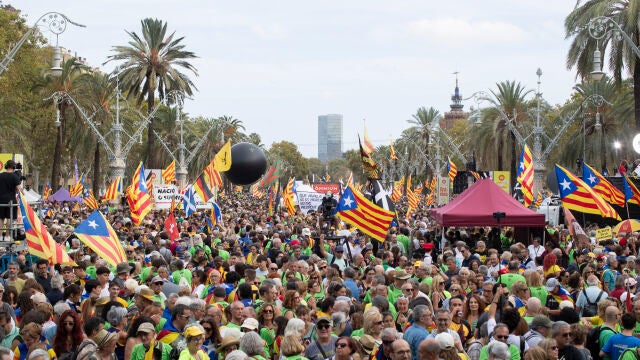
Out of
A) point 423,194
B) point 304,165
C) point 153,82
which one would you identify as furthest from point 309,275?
point 304,165

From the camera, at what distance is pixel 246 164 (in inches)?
1182

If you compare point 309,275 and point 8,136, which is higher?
point 8,136

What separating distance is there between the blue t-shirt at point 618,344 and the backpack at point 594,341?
0.79 ft

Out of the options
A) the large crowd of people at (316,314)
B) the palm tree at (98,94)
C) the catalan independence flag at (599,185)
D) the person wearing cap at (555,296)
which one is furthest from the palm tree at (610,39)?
the palm tree at (98,94)

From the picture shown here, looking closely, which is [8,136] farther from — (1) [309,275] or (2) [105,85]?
(1) [309,275]

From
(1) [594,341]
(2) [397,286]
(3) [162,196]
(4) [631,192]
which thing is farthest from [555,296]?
(3) [162,196]

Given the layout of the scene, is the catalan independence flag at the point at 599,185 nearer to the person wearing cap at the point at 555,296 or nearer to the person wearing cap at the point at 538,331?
the person wearing cap at the point at 555,296

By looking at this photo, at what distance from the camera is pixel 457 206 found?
18.7 metres

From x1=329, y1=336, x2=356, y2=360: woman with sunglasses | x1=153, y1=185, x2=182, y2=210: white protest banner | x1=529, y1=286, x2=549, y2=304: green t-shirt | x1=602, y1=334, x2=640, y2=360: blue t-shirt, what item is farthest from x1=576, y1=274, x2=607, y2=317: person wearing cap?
x1=153, y1=185, x2=182, y2=210: white protest banner

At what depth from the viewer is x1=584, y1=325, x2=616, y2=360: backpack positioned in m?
8.23

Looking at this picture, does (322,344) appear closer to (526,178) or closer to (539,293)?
(539,293)

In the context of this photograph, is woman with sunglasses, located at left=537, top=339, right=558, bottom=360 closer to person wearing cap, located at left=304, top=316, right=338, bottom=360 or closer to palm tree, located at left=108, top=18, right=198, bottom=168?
person wearing cap, located at left=304, top=316, right=338, bottom=360

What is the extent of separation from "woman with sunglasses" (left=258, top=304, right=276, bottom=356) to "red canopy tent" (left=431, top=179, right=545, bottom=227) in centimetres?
1003

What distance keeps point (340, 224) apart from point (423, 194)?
216ft
